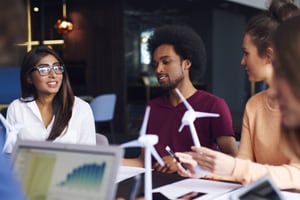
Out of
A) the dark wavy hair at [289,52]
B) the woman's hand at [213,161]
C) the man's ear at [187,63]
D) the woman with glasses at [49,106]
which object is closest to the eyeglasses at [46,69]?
the woman with glasses at [49,106]

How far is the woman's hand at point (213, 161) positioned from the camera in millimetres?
1753

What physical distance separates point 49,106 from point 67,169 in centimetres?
157

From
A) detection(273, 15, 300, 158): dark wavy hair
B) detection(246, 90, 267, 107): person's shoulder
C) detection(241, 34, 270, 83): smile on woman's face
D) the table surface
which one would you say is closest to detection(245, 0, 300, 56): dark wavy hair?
detection(241, 34, 270, 83): smile on woman's face

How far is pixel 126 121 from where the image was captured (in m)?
9.16

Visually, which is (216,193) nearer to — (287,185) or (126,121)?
(287,185)

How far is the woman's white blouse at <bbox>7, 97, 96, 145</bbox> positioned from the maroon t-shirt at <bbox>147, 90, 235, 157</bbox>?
38 centimetres

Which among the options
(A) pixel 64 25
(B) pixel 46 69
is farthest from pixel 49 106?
(A) pixel 64 25

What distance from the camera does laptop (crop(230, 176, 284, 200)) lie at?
5.19 ft

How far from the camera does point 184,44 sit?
2.72 m

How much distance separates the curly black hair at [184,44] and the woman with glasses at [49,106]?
22.6 inches

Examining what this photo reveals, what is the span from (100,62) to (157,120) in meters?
6.71

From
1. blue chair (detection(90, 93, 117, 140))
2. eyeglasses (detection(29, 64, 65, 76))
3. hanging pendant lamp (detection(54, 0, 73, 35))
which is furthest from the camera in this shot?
hanging pendant lamp (detection(54, 0, 73, 35))

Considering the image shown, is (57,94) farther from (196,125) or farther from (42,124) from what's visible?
(196,125)

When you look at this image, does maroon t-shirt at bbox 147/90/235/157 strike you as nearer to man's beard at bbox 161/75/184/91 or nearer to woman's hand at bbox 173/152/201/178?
man's beard at bbox 161/75/184/91
